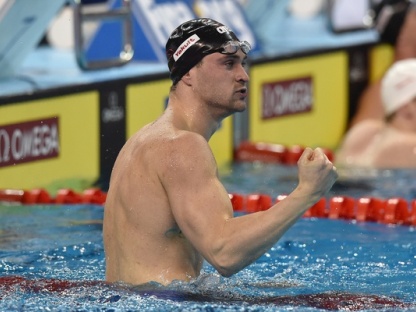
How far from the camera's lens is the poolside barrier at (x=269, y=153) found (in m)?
6.77

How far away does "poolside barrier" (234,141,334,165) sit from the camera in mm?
6766

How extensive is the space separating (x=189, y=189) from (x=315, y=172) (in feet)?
1.13

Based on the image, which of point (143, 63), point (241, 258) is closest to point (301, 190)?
point (241, 258)

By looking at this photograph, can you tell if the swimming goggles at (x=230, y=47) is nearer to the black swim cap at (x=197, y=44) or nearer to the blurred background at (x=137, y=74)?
the black swim cap at (x=197, y=44)

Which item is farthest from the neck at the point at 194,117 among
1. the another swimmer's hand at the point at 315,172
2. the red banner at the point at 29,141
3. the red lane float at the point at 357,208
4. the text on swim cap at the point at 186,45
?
the red banner at the point at 29,141

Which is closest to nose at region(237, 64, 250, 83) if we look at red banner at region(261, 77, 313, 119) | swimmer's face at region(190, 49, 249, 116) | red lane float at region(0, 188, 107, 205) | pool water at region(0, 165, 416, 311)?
swimmer's face at region(190, 49, 249, 116)

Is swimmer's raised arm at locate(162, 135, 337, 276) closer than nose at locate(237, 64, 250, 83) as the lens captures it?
Yes

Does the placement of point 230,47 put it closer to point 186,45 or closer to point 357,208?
point 186,45

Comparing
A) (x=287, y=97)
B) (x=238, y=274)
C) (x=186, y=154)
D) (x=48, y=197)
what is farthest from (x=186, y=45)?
(x=287, y=97)

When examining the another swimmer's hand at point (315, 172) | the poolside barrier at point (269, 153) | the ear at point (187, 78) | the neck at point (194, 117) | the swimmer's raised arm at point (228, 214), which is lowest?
the poolside barrier at point (269, 153)

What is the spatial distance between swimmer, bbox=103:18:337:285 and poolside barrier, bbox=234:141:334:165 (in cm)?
337

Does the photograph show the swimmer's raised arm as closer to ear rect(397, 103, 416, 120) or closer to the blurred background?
the blurred background

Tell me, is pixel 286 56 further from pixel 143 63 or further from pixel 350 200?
pixel 350 200

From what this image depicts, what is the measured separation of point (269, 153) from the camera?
6.80 meters
